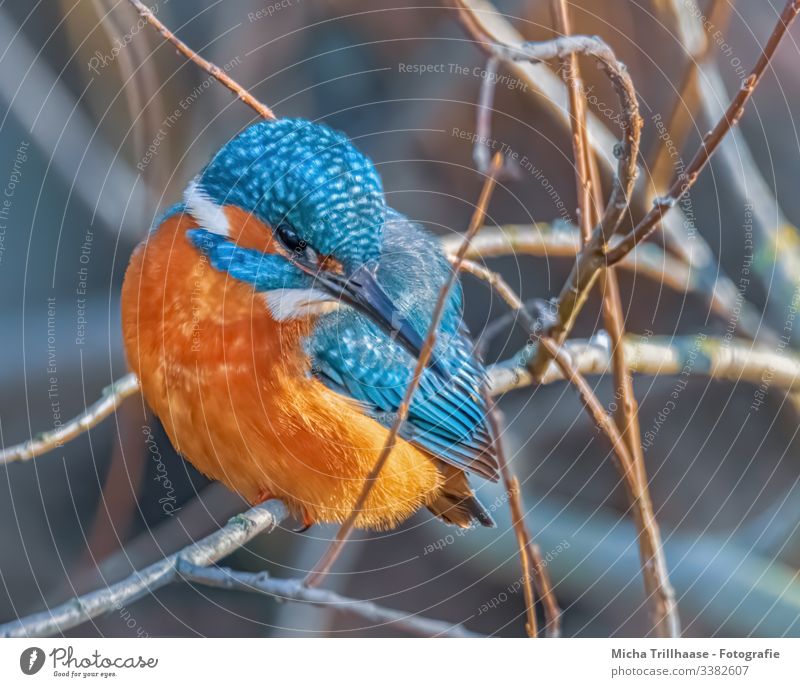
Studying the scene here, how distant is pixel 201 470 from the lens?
0.93 m

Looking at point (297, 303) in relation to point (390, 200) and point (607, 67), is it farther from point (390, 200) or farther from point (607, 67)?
point (607, 67)

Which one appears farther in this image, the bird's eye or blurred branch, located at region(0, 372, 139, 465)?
blurred branch, located at region(0, 372, 139, 465)

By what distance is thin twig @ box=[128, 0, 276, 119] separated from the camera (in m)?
0.92

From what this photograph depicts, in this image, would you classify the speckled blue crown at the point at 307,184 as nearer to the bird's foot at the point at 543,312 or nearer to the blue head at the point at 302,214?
Result: the blue head at the point at 302,214

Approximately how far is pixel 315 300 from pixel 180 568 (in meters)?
0.32

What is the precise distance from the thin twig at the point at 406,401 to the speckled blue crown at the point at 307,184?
0.09 meters

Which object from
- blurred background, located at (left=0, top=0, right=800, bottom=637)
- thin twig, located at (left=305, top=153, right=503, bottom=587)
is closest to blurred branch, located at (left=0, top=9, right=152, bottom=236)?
blurred background, located at (left=0, top=0, right=800, bottom=637)
